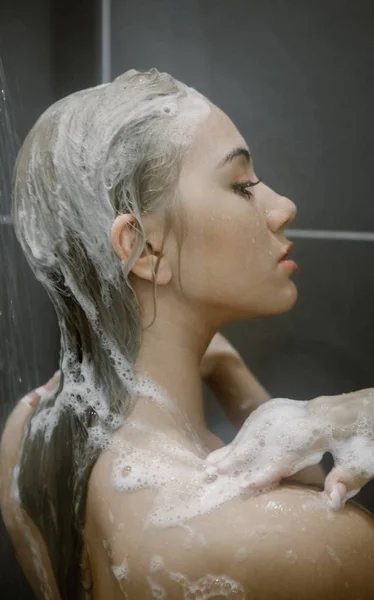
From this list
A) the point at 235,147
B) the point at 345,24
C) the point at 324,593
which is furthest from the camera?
the point at 345,24

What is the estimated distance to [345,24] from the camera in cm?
89

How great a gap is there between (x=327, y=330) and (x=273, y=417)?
0.31 meters

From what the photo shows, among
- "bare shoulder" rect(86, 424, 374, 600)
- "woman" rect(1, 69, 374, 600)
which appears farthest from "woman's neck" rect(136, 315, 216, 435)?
"bare shoulder" rect(86, 424, 374, 600)

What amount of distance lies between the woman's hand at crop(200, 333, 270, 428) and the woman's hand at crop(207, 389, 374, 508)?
0.24m

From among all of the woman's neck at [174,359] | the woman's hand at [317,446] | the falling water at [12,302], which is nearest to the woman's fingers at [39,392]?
the falling water at [12,302]

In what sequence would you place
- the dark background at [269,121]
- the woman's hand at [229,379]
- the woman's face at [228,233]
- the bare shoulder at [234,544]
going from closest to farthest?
the bare shoulder at [234,544] → the woman's face at [228,233] → the dark background at [269,121] → the woman's hand at [229,379]

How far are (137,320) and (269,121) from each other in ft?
1.26

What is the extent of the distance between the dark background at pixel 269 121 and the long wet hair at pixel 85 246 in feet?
0.25

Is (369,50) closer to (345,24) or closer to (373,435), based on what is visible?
(345,24)

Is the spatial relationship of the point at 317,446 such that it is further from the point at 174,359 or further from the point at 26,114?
the point at 26,114

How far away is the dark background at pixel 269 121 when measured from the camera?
833mm

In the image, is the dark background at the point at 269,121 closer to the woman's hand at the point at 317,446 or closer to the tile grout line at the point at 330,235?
the tile grout line at the point at 330,235

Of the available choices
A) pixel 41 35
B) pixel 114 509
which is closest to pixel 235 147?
pixel 41 35

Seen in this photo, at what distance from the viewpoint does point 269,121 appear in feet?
3.20
